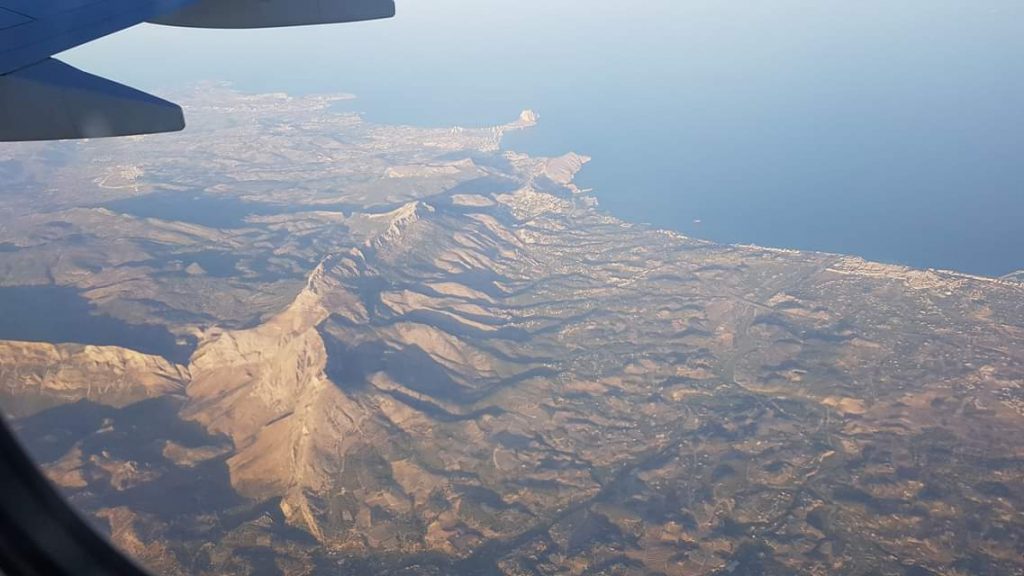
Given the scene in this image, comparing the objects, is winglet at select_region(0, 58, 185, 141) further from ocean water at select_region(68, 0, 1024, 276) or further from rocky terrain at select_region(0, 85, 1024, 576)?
ocean water at select_region(68, 0, 1024, 276)

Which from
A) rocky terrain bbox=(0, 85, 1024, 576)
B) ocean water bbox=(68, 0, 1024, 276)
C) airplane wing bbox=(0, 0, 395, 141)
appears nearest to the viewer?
airplane wing bbox=(0, 0, 395, 141)

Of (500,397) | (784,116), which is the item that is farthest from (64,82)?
(784,116)

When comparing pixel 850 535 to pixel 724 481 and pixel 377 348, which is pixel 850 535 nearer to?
pixel 724 481

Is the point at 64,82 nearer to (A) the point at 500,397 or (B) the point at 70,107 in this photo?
(B) the point at 70,107

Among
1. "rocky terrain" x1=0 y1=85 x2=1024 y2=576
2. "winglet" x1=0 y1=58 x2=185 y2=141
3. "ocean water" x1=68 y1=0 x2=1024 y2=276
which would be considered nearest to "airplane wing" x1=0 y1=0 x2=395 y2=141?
"winglet" x1=0 y1=58 x2=185 y2=141

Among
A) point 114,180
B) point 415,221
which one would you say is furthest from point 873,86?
point 114,180

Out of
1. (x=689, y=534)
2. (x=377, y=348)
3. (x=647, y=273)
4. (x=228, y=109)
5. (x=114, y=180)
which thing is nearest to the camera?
(x=689, y=534)
